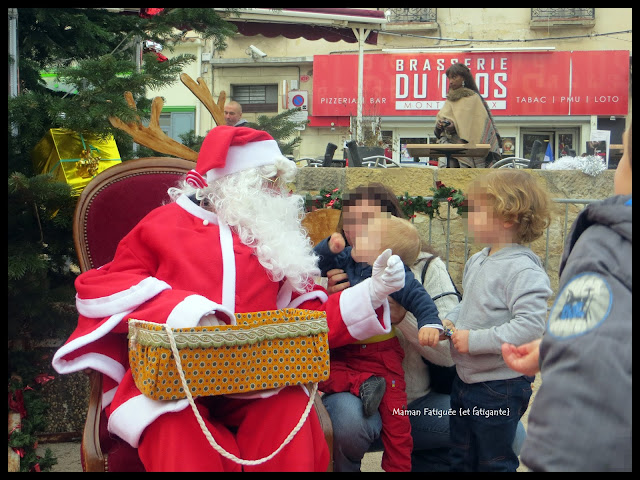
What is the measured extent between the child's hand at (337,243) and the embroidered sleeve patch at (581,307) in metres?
1.59

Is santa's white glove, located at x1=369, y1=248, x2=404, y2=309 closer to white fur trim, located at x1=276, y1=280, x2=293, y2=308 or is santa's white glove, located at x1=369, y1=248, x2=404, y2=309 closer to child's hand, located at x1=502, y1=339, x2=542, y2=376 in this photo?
white fur trim, located at x1=276, y1=280, x2=293, y2=308

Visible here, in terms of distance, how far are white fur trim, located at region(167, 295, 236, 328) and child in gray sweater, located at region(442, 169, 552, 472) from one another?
87cm

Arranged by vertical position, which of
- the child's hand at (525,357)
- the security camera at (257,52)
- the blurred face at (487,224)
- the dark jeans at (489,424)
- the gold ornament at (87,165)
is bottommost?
the dark jeans at (489,424)

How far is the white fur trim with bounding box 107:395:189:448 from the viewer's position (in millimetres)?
2082

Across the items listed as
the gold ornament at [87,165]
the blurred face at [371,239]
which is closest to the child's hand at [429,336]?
the blurred face at [371,239]

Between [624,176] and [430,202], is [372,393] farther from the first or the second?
[430,202]

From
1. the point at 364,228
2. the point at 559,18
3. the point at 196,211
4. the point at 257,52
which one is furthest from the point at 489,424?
the point at 559,18

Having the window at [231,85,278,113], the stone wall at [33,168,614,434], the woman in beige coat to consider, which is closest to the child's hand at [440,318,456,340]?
the stone wall at [33,168,614,434]

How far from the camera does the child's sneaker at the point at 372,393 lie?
2.48 metres

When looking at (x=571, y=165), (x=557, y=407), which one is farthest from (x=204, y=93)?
(x=571, y=165)

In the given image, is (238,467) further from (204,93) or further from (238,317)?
(204,93)

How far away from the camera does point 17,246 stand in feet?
9.77

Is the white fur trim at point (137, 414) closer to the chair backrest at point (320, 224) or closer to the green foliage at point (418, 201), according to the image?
the chair backrest at point (320, 224)
